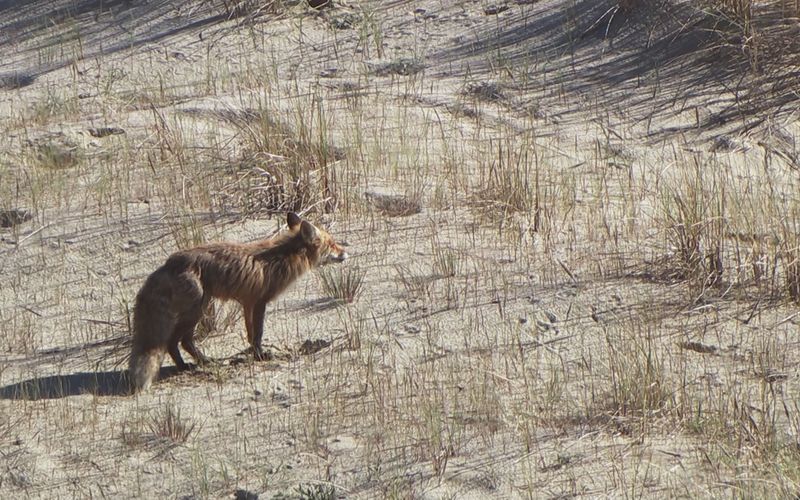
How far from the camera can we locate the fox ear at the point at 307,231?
7.39 meters

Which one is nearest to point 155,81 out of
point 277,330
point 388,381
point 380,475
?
point 277,330

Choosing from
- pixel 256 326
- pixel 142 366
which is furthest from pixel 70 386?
pixel 256 326

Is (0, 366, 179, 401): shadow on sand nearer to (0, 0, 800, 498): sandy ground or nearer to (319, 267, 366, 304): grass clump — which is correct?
(0, 0, 800, 498): sandy ground

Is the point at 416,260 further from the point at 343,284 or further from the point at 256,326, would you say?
the point at 256,326

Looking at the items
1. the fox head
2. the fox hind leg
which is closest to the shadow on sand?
the fox hind leg

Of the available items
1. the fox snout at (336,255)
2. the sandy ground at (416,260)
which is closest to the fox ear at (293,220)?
the fox snout at (336,255)

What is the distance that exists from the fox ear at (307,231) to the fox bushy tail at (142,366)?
3.84 feet

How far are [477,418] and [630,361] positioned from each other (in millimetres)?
885

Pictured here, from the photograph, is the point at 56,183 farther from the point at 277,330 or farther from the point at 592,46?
the point at 592,46

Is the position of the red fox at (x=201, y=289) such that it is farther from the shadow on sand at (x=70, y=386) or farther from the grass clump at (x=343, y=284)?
the grass clump at (x=343, y=284)

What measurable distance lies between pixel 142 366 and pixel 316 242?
1379mm

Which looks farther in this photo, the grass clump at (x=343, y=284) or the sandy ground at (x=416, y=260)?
the grass clump at (x=343, y=284)

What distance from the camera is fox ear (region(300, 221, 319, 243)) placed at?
7391 millimetres

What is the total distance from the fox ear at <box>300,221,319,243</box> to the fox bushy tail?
1.17 metres
